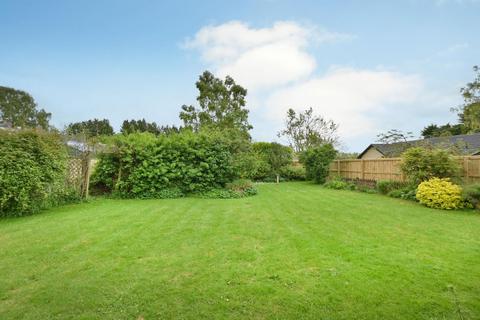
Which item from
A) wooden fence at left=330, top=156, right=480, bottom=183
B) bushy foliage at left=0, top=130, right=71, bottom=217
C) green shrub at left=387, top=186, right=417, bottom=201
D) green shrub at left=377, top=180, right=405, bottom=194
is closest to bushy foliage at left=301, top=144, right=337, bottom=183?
wooden fence at left=330, top=156, right=480, bottom=183

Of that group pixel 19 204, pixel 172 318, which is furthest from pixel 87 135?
pixel 172 318

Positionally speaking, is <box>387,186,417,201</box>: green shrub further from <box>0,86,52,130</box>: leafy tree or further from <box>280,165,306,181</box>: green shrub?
<box>0,86,52,130</box>: leafy tree

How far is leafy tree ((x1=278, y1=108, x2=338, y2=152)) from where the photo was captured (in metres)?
26.7

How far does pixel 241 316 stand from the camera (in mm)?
2273

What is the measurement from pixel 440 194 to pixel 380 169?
4.55 metres

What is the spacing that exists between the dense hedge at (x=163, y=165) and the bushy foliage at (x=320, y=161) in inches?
287

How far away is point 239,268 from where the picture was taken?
331cm

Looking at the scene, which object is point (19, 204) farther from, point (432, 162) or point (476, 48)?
point (476, 48)

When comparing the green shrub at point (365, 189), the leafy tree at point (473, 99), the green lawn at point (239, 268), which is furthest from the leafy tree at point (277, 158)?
the green lawn at point (239, 268)

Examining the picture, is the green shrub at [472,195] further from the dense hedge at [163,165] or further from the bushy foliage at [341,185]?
the dense hedge at [163,165]

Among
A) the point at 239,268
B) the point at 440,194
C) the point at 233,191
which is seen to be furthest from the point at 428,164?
the point at 239,268

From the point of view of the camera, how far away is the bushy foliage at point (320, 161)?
1603cm

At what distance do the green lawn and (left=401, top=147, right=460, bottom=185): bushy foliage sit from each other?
313 cm

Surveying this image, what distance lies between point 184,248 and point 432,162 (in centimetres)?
912
